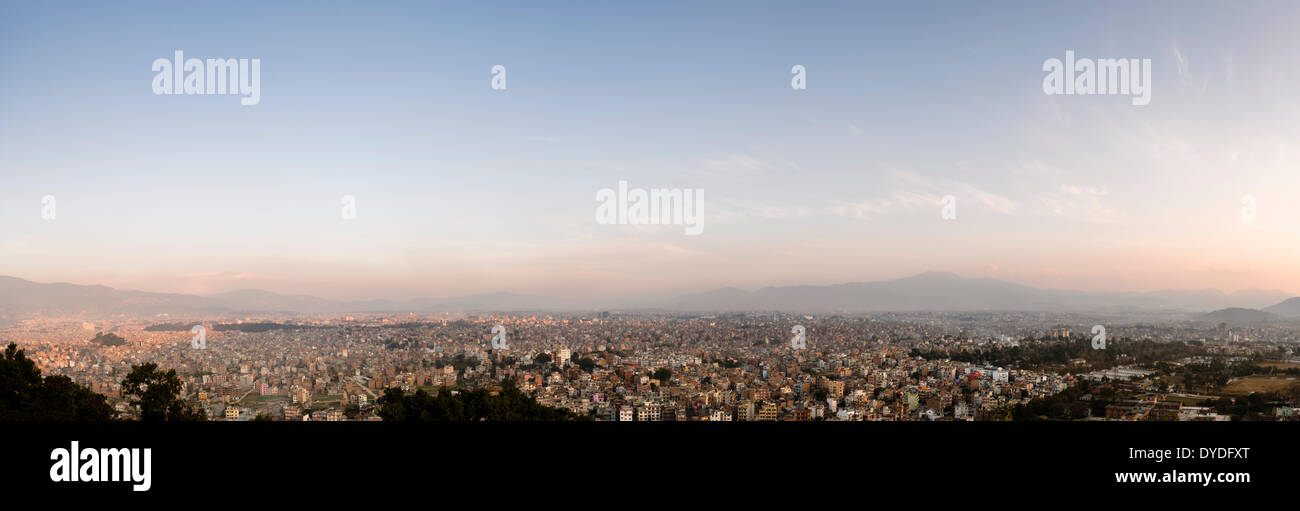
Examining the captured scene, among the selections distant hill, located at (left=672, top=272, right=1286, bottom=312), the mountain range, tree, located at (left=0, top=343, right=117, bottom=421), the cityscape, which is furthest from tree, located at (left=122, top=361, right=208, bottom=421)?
distant hill, located at (left=672, top=272, right=1286, bottom=312)

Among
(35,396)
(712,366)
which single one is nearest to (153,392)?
(35,396)

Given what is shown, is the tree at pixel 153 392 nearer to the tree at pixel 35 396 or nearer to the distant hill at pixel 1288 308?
the tree at pixel 35 396

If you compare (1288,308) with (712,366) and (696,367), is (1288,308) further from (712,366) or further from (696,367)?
(696,367)

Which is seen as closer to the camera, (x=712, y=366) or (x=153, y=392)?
(x=153, y=392)

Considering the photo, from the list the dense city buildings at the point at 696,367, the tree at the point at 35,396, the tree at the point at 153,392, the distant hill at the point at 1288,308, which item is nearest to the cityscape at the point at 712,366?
the dense city buildings at the point at 696,367
